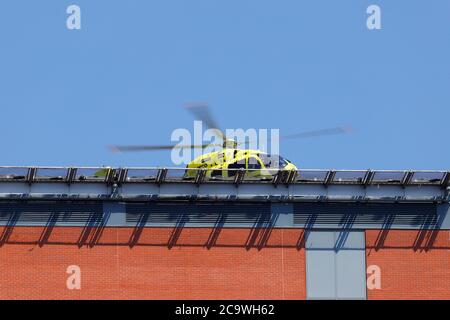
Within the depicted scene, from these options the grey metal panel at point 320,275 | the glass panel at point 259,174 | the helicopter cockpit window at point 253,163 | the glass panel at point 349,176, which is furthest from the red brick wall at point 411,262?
the helicopter cockpit window at point 253,163

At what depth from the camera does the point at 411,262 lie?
6012 centimetres

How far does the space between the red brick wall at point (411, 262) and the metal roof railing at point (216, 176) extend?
238cm

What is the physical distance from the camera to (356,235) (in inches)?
2376

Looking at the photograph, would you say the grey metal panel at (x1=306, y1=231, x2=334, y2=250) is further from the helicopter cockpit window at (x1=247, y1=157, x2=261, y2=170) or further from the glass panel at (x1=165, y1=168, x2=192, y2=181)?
the glass panel at (x1=165, y1=168, x2=192, y2=181)

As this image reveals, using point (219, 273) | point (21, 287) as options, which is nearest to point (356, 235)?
point (219, 273)

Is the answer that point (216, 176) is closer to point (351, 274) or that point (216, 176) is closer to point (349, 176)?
point (349, 176)

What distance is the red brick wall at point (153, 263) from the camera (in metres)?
57.5

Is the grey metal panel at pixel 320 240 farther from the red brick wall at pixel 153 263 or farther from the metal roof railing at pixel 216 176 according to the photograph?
the metal roof railing at pixel 216 176

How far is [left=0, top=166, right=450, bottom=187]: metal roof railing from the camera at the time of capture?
190ft

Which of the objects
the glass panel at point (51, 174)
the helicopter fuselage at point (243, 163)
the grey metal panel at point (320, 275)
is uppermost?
the helicopter fuselage at point (243, 163)
